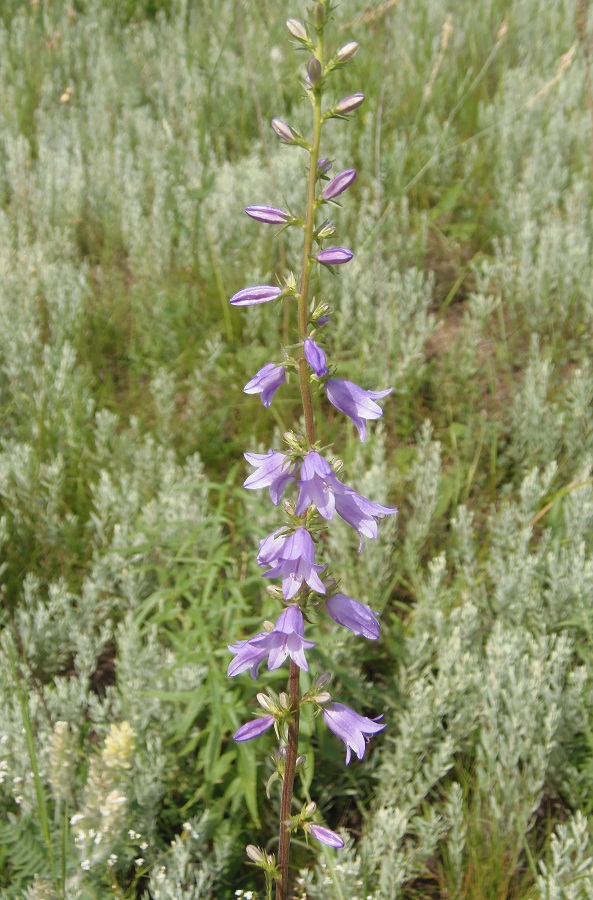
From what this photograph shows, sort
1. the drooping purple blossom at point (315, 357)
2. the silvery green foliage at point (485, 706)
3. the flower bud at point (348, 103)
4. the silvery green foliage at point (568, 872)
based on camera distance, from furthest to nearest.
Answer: the silvery green foliage at point (485, 706), the silvery green foliage at point (568, 872), the flower bud at point (348, 103), the drooping purple blossom at point (315, 357)

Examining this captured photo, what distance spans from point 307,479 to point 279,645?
340mm

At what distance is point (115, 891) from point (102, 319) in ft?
9.21

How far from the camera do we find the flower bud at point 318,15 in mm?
1354

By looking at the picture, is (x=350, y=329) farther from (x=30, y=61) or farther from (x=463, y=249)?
(x=30, y=61)

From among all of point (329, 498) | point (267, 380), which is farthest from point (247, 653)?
point (267, 380)

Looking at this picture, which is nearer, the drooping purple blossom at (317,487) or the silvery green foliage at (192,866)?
the drooping purple blossom at (317,487)

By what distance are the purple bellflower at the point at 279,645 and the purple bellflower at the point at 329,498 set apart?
18 centimetres

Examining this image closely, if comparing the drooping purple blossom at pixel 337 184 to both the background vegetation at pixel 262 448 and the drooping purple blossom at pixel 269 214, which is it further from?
the background vegetation at pixel 262 448

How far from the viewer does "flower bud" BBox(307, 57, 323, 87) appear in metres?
1.37

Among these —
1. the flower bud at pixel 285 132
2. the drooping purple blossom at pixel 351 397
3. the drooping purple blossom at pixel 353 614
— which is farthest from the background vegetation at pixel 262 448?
the flower bud at pixel 285 132

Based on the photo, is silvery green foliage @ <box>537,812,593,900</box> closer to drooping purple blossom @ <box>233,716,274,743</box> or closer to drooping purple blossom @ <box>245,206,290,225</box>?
drooping purple blossom @ <box>233,716,274,743</box>

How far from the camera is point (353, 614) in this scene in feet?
4.95

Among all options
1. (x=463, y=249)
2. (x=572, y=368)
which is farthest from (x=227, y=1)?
(x=572, y=368)

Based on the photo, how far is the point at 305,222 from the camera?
142 cm
